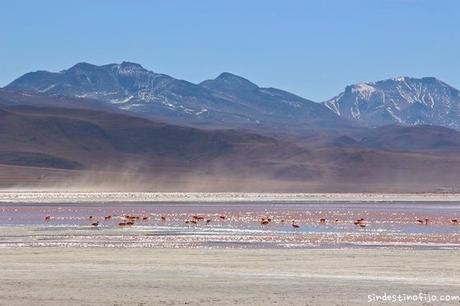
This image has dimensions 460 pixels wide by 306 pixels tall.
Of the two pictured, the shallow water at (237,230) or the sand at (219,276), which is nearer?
the sand at (219,276)

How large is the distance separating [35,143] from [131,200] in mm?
99446

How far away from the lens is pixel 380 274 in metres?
23.2

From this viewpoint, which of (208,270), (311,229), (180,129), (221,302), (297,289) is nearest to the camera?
(221,302)

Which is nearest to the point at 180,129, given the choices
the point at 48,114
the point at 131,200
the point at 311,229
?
the point at 48,114

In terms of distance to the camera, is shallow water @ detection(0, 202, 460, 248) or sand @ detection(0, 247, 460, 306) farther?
shallow water @ detection(0, 202, 460, 248)

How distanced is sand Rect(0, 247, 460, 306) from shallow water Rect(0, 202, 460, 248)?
332cm

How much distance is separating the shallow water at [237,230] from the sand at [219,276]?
3.32m

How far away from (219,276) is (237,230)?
17.4 metres

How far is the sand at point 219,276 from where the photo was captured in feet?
→ 64.0

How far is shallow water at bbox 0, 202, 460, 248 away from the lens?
33469 mm

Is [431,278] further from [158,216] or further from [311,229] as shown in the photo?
[158,216]

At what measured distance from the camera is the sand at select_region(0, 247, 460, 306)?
64.0 ft

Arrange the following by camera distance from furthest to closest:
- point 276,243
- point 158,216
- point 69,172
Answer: point 69,172 → point 158,216 → point 276,243

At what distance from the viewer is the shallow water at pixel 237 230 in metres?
33.5
